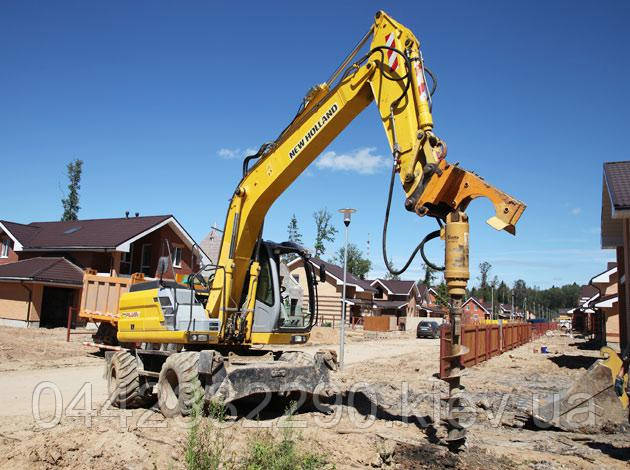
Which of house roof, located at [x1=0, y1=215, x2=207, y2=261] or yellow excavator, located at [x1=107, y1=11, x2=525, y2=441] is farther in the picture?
house roof, located at [x1=0, y1=215, x2=207, y2=261]

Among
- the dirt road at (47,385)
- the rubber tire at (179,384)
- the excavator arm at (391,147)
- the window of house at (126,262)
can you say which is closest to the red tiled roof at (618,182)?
the excavator arm at (391,147)

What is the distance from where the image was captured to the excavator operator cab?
8.80 metres

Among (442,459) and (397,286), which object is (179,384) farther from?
(397,286)

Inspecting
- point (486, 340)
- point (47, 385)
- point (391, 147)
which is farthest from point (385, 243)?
point (486, 340)

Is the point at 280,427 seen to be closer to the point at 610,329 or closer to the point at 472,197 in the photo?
the point at 472,197

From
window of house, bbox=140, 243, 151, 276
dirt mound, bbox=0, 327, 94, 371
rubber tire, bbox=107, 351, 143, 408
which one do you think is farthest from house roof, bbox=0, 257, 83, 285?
rubber tire, bbox=107, 351, 143, 408

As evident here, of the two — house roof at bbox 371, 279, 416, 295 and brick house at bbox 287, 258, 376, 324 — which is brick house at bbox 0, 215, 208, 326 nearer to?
brick house at bbox 287, 258, 376, 324

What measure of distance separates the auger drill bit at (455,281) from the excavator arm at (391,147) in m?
0.26

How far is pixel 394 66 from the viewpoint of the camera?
714 cm

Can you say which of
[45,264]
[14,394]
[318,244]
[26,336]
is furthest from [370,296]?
[14,394]

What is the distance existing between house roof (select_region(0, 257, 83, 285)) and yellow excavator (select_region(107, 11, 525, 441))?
1782 centimetres

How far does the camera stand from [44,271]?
1022 inches

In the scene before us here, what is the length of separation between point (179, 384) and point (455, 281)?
14.3ft

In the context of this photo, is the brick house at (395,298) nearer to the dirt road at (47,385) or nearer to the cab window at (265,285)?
the dirt road at (47,385)
